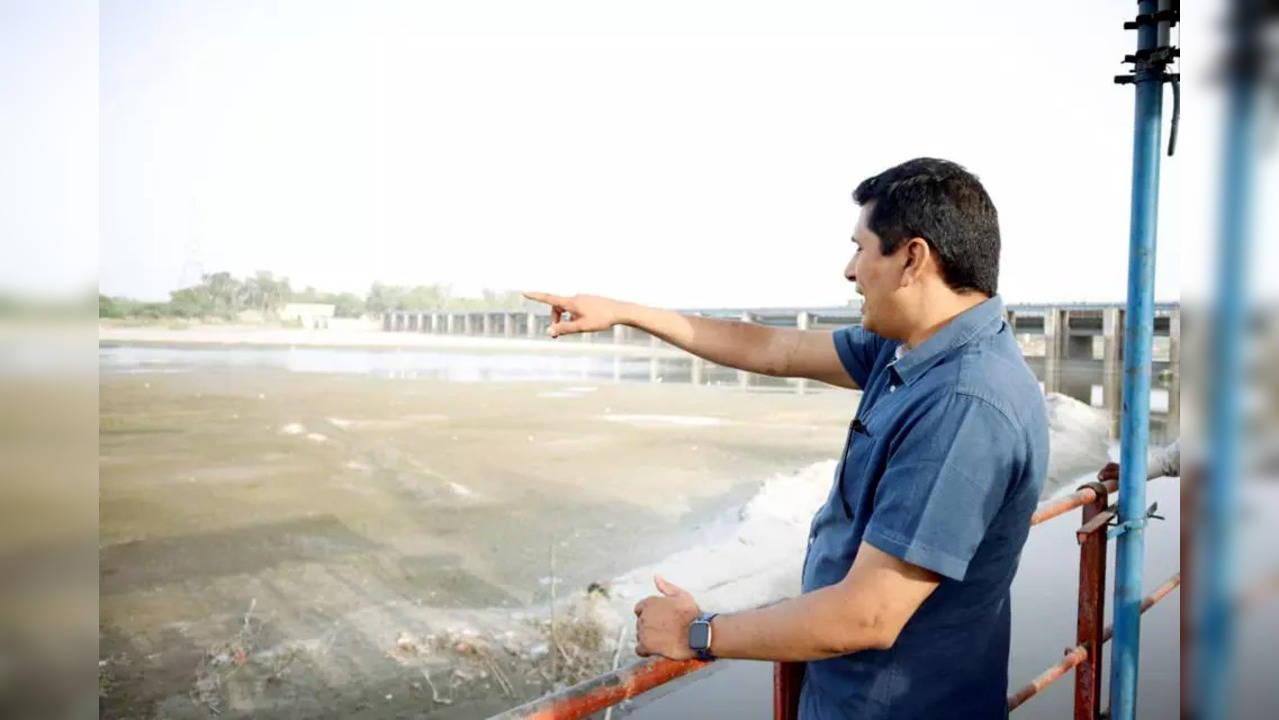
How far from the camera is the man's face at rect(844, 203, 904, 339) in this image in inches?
59.7

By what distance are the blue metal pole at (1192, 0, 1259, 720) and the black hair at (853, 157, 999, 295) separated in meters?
0.98

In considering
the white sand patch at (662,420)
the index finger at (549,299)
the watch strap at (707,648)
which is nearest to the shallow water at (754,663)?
the white sand patch at (662,420)

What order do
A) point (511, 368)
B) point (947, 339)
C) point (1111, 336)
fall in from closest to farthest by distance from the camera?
1. point (947, 339)
2. point (1111, 336)
3. point (511, 368)

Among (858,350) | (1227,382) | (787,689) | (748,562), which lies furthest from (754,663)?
(1227,382)

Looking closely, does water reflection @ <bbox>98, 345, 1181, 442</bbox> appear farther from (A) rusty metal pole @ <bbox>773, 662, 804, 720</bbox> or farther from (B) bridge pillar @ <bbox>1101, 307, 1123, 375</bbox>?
(A) rusty metal pole @ <bbox>773, 662, 804, 720</bbox>

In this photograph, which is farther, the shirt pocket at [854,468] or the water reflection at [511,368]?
the water reflection at [511,368]

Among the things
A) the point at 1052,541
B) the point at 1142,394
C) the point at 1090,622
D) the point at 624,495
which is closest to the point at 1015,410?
the point at 1142,394

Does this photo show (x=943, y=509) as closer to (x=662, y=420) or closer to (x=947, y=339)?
(x=947, y=339)

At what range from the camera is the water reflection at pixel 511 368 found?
84.9ft

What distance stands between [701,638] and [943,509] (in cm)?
45

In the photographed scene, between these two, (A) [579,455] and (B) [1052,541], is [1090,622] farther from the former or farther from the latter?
(A) [579,455]

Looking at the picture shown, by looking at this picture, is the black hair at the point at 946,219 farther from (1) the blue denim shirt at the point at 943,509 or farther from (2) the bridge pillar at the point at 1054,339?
(2) the bridge pillar at the point at 1054,339

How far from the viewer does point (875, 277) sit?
5.02 feet

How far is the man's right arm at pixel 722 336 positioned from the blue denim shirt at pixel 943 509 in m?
0.52
